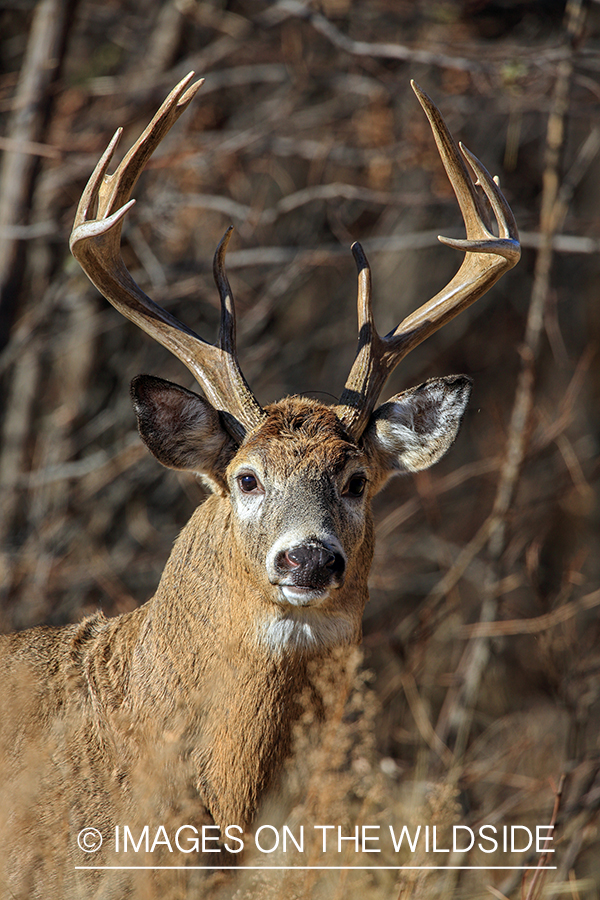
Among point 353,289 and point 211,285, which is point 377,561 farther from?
point 353,289

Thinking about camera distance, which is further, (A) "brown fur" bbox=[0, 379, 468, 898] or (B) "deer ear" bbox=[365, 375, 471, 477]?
(B) "deer ear" bbox=[365, 375, 471, 477]

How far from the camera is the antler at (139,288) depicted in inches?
164

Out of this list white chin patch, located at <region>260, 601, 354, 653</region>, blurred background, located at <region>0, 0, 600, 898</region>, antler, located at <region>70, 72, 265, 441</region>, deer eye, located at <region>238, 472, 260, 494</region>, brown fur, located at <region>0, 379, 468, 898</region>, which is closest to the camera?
brown fur, located at <region>0, 379, 468, 898</region>

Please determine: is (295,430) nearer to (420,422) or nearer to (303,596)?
(420,422)

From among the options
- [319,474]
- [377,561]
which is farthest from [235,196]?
[319,474]

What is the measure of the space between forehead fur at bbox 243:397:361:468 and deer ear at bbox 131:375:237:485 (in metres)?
0.17

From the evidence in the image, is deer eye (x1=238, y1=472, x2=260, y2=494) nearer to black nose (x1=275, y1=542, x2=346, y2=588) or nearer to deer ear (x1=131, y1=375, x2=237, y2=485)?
deer ear (x1=131, y1=375, x2=237, y2=485)

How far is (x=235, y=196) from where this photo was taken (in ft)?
31.3

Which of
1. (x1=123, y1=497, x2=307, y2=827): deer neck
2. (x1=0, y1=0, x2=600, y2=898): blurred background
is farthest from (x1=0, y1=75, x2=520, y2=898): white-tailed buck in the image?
(x1=0, y1=0, x2=600, y2=898): blurred background

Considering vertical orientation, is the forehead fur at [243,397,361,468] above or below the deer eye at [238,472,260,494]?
above

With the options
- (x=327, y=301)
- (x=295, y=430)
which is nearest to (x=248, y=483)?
(x=295, y=430)

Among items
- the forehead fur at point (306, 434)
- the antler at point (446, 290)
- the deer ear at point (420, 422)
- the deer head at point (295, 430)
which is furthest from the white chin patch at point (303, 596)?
the deer ear at point (420, 422)

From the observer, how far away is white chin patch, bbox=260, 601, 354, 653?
3.80 m

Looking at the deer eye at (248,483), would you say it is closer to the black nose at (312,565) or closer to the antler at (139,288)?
the antler at (139,288)
